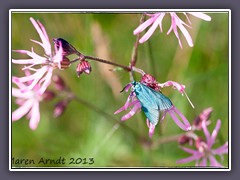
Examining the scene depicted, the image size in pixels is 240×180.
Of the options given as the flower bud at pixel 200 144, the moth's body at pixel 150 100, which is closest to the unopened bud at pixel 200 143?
the flower bud at pixel 200 144

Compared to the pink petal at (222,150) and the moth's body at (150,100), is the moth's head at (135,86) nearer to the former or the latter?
the moth's body at (150,100)

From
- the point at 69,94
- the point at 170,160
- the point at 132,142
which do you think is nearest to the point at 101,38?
the point at 69,94

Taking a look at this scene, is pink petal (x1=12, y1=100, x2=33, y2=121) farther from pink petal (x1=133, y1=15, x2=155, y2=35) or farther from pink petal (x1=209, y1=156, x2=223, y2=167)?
pink petal (x1=209, y1=156, x2=223, y2=167)

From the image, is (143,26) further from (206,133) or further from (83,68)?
(206,133)

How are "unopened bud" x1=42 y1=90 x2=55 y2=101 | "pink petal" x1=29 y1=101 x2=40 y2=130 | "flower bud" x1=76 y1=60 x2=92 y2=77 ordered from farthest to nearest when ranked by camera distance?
"unopened bud" x1=42 y1=90 x2=55 y2=101, "pink petal" x1=29 y1=101 x2=40 y2=130, "flower bud" x1=76 y1=60 x2=92 y2=77

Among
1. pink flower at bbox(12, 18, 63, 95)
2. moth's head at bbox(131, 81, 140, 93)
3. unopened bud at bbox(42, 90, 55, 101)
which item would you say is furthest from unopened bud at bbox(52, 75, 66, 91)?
moth's head at bbox(131, 81, 140, 93)

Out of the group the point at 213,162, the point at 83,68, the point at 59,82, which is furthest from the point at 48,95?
the point at 213,162

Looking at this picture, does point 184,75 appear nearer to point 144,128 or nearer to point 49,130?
point 144,128
